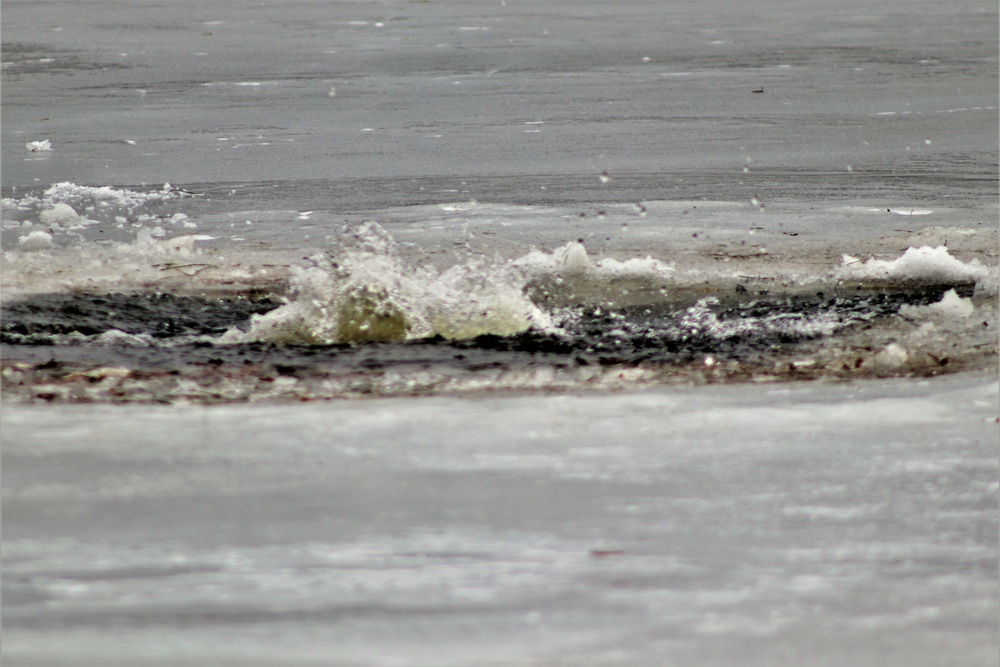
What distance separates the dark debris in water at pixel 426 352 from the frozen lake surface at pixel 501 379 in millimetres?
22

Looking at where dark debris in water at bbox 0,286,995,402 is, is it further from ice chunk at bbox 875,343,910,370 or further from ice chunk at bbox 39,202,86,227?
ice chunk at bbox 39,202,86,227

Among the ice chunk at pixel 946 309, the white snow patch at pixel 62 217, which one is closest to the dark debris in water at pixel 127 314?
the white snow patch at pixel 62 217

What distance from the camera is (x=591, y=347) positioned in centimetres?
453

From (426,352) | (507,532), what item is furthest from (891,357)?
(507,532)

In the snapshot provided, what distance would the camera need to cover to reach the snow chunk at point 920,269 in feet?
17.4

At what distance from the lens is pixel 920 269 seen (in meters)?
5.36

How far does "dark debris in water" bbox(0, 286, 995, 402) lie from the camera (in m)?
4.00

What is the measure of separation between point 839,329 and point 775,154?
3.67 m

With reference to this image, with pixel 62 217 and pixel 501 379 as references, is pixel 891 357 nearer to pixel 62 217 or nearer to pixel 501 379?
pixel 501 379

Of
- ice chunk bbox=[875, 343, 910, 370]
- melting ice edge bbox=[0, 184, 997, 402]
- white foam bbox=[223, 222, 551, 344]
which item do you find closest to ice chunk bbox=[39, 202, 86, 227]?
melting ice edge bbox=[0, 184, 997, 402]

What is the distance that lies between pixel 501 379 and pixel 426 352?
0.48 metres

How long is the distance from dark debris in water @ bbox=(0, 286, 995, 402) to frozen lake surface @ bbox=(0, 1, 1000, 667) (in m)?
0.02

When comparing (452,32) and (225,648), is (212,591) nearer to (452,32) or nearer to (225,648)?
(225,648)

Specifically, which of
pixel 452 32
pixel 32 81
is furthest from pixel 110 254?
pixel 452 32
